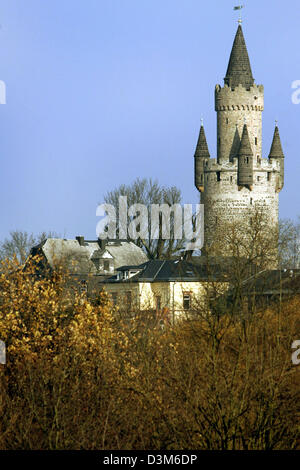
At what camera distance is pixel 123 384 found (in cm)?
2309

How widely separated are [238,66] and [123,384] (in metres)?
52.0

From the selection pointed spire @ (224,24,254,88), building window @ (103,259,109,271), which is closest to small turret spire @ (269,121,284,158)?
pointed spire @ (224,24,254,88)

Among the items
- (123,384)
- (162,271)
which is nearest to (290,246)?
(162,271)

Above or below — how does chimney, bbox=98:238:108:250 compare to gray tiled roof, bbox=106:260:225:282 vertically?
above

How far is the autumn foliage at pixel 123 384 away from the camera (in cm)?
1895

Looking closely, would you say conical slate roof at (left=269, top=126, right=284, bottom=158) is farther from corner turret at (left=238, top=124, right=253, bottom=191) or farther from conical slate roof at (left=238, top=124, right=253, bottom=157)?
conical slate roof at (left=238, top=124, right=253, bottom=157)

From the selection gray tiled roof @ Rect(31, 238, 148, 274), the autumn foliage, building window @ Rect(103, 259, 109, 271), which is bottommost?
the autumn foliage

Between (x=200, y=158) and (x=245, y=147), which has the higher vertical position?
(x=245, y=147)

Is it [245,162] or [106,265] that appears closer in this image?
[245,162]

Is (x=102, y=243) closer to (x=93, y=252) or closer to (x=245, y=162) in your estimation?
(x=93, y=252)

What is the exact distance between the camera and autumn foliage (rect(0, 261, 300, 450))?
62.2ft

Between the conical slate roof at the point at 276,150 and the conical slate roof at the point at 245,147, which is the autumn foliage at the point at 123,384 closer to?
the conical slate roof at the point at 245,147

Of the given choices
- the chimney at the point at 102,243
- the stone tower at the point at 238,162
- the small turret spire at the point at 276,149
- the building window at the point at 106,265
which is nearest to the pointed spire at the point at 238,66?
the stone tower at the point at 238,162
